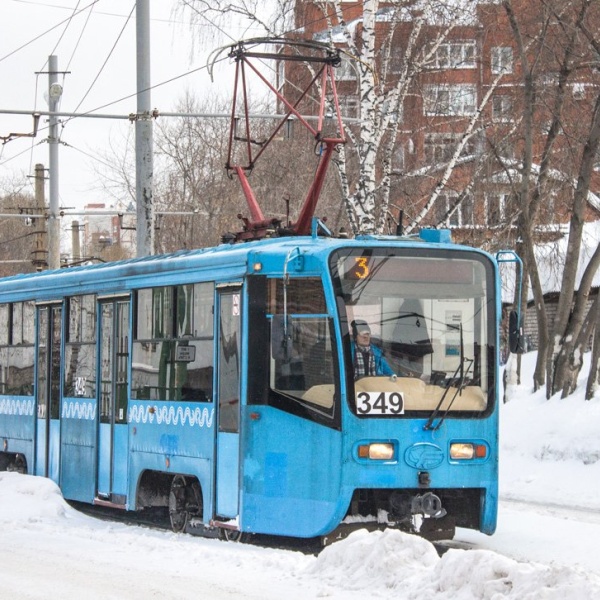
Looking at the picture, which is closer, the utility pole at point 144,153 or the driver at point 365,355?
the driver at point 365,355


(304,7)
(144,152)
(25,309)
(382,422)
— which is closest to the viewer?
(382,422)

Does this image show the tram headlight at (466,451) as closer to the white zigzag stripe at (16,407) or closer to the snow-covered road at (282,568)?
the snow-covered road at (282,568)

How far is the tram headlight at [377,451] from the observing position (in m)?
11.2

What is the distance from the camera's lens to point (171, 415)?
13008mm

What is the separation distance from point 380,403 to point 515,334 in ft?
6.03

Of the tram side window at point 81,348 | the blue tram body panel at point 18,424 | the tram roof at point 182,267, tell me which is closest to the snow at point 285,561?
the tram side window at point 81,348

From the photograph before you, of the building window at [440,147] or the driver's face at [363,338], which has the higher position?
the building window at [440,147]

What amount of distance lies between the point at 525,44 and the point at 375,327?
1320 cm

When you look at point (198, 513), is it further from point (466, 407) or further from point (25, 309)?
point (25, 309)

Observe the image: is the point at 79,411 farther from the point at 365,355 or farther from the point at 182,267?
the point at 365,355

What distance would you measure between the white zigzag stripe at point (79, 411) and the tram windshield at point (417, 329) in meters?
4.51

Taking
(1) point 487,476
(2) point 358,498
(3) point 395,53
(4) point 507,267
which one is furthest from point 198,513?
(4) point 507,267

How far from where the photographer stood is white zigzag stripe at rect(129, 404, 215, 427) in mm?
12383

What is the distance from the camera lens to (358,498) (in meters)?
11.4
